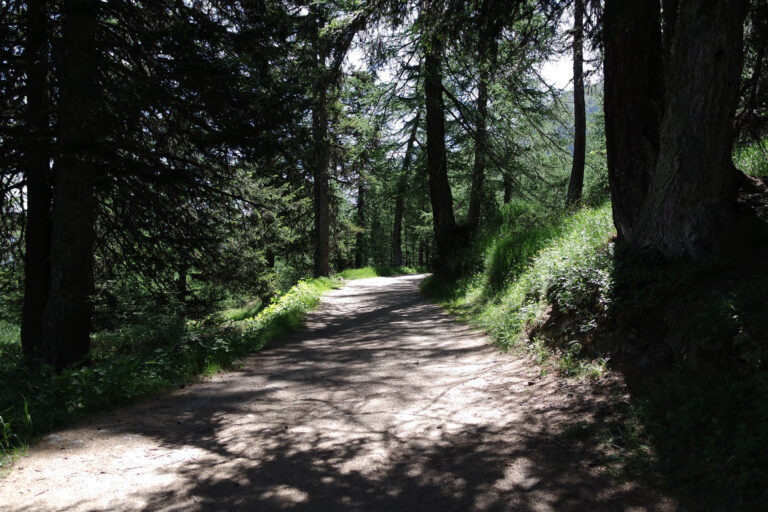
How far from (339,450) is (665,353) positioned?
2.89 meters

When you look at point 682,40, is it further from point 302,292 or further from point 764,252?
point 302,292

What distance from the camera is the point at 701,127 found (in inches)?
177

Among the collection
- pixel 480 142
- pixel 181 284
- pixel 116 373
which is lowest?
pixel 116 373

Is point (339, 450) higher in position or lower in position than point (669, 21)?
lower

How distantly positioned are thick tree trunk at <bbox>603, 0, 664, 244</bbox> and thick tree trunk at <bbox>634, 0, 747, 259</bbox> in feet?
2.50

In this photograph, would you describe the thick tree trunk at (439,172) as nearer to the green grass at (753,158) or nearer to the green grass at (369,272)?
the green grass at (753,158)

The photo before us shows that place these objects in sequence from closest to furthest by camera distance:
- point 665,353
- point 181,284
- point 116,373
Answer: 1. point 665,353
2. point 116,373
3. point 181,284

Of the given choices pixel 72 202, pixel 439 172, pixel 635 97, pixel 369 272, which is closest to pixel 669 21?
pixel 635 97

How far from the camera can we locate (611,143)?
5863mm

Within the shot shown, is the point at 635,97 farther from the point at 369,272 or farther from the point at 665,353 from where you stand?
the point at 369,272

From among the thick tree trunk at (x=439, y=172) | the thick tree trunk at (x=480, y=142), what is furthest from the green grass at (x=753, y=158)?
the thick tree trunk at (x=439, y=172)

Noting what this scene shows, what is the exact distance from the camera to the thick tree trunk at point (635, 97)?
5512mm

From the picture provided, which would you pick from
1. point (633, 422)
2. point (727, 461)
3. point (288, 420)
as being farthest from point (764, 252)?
point (288, 420)

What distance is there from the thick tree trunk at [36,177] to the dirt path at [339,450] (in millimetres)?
4281
